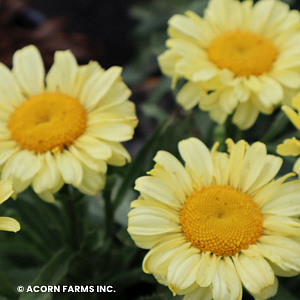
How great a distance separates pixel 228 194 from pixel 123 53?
1.32 m

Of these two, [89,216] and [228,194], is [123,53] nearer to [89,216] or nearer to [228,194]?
[89,216]

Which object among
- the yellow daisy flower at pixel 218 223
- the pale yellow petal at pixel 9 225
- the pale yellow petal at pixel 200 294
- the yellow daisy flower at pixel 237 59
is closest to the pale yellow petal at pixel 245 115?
the yellow daisy flower at pixel 237 59

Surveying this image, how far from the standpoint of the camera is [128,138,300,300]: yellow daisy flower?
1.86 ft

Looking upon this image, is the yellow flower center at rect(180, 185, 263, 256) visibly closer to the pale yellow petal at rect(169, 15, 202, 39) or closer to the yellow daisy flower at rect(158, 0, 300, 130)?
the yellow daisy flower at rect(158, 0, 300, 130)

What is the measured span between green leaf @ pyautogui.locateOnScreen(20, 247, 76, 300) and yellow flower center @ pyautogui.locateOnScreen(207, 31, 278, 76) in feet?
1.55

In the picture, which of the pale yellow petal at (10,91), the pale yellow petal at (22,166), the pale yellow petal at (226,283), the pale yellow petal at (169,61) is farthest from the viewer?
the pale yellow petal at (169,61)

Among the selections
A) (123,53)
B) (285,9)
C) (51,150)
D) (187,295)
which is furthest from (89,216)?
(123,53)

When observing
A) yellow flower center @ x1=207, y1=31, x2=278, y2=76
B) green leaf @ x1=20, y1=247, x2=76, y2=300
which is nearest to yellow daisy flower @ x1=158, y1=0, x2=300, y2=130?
yellow flower center @ x1=207, y1=31, x2=278, y2=76

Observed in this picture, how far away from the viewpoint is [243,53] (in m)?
0.83

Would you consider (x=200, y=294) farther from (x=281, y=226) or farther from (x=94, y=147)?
(x=94, y=147)

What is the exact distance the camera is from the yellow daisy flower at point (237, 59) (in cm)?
78

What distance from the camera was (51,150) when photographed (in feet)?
2.27

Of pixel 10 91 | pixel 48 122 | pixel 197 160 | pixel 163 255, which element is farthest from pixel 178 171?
pixel 10 91

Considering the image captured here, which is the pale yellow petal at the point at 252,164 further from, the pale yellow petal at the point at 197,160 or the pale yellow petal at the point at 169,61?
the pale yellow petal at the point at 169,61
